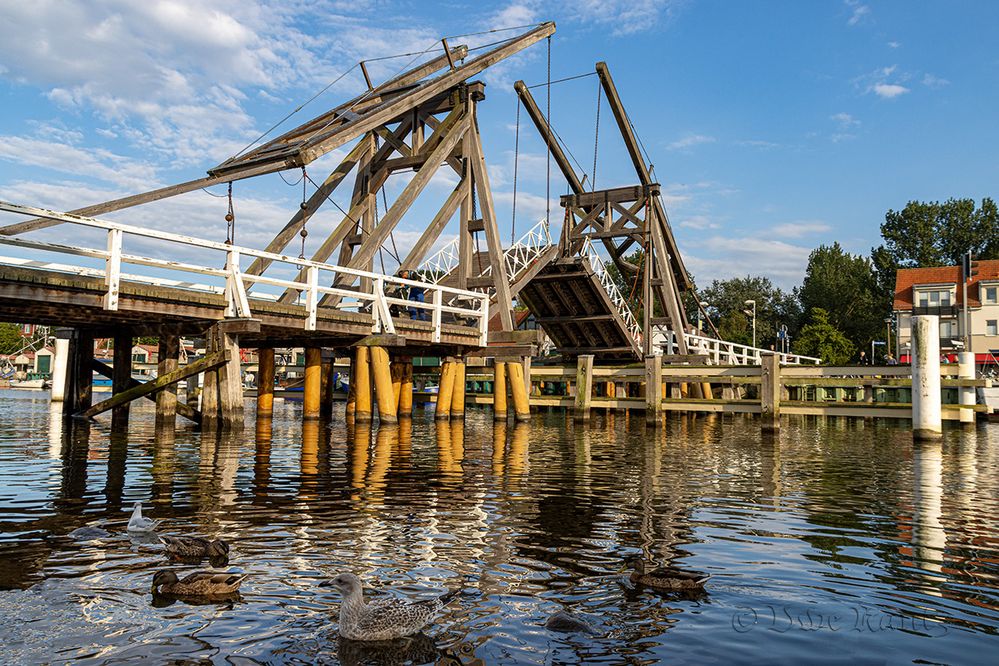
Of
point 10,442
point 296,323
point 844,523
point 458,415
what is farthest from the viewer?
point 458,415

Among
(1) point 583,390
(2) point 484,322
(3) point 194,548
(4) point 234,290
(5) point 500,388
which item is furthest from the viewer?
(1) point 583,390

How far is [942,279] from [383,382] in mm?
63305

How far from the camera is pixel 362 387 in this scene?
22234 mm

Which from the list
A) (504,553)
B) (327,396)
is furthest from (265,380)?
(504,553)

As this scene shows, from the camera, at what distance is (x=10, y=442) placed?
1616 cm

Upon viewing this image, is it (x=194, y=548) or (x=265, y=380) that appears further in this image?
(x=265, y=380)

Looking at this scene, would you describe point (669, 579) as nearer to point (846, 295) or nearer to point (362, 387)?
point (362, 387)

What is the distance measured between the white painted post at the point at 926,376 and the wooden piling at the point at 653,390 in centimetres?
847

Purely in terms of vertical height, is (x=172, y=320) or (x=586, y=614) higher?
(x=172, y=320)

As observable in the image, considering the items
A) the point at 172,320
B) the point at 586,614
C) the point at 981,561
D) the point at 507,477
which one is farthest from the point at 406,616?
the point at 172,320

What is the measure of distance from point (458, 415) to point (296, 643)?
21.4 meters

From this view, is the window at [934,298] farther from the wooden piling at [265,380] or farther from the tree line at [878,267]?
the wooden piling at [265,380]

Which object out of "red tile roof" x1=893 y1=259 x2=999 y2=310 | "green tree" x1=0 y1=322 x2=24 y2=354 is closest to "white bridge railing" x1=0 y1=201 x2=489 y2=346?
"red tile roof" x1=893 y1=259 x2=999 y2=310

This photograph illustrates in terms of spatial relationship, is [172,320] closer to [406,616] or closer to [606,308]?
[406,616]
